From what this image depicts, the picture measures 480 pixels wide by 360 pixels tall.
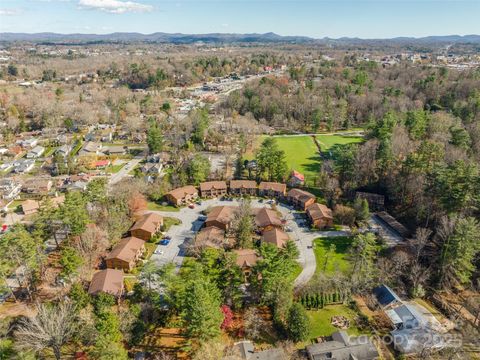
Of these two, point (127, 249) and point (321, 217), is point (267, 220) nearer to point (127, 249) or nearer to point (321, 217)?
point (321, 217)

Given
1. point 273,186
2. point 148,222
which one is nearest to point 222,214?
point 148,222

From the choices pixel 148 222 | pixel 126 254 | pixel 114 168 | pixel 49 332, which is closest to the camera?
pixel 49 332

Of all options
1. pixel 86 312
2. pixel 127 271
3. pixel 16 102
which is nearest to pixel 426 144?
pixel 127 271

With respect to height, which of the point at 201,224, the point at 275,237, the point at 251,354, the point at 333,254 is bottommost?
the point at 251,354

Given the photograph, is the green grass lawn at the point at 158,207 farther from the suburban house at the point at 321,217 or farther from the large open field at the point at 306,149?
the large open field at the point at 306,149

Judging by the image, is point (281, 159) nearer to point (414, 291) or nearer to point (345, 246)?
point (345, 246)

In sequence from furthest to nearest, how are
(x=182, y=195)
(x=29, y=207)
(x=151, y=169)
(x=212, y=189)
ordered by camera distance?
(x=151, y=169) < (x=212, y=189) < (x=182, y=195) < (x=29, y=207)
